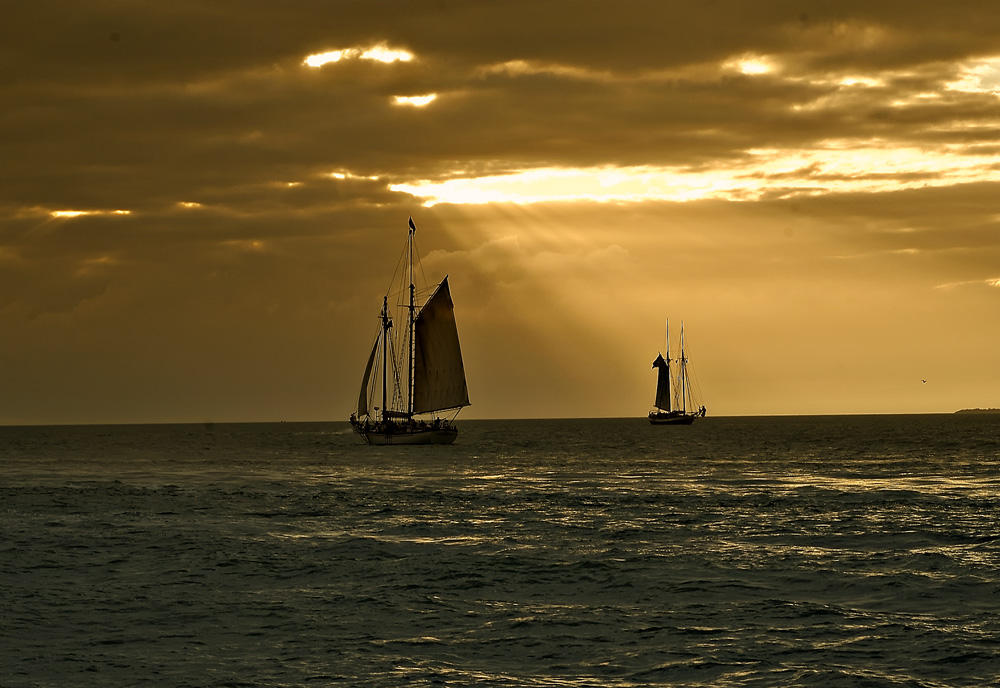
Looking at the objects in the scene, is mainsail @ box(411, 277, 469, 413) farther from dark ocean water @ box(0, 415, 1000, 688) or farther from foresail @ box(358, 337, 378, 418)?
dark ocean water @ box(0, 415, 1000, 688)

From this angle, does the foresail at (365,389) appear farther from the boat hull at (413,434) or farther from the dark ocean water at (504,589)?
the dark ocean water at (504,589)

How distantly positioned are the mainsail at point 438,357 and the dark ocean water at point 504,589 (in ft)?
243

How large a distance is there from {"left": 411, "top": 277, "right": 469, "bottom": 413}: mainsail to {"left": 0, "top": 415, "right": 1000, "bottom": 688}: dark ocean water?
243 ft

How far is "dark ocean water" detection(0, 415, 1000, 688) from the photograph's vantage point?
22.4 m

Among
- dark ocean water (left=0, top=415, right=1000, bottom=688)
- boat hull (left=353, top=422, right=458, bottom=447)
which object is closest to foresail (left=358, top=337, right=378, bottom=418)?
boat hull (left=353, top=422, right=458, bottom=447)

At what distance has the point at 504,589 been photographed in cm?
3127

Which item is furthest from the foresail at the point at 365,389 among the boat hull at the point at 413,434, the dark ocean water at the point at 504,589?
the dark ocean water at the point at 504,589

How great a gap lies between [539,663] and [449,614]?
5559 mm

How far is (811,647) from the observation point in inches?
938

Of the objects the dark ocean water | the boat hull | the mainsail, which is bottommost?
the dark ocean water

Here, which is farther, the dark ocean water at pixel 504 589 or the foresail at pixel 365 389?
the foresail at pixel 365 389

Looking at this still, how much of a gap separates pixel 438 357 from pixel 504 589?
109016 millimetres

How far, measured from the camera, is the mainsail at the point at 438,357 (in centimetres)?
13812

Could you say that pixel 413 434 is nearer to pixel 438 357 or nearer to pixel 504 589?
pixel 438 357
